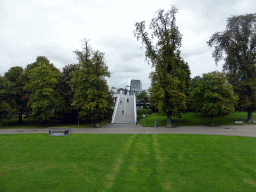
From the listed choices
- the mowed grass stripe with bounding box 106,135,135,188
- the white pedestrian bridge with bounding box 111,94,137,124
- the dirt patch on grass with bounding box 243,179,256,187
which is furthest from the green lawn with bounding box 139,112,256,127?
the dirt patch on grass with bounding box 243,179,256,187

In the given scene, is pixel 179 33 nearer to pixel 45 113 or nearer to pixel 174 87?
pixel 174 87

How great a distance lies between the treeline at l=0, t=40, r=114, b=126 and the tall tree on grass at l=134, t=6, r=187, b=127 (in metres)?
8.46

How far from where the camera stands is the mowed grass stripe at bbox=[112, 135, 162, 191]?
7327 mm

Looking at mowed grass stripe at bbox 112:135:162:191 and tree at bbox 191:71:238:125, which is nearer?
mowed grass stripe at bbox 112:135:162:191

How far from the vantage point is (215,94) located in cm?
2675

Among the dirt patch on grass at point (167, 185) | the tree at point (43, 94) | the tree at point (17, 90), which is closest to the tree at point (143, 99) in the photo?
the tree at point (43, 94)

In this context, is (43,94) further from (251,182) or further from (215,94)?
(251,182)

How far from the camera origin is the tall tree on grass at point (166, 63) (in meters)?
26.9

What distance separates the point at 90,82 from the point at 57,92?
7772mm

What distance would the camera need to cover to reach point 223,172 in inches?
348

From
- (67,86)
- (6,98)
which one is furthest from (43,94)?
(6,98)

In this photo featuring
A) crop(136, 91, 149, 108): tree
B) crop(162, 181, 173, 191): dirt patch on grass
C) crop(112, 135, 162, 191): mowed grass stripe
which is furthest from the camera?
crop(136, 91, 149, 108): tree

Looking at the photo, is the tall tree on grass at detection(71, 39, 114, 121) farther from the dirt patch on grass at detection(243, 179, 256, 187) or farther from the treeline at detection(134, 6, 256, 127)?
the dirt patch on grass at detection(243, 179, 256, 187)

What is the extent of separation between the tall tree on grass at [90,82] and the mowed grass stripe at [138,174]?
17.7 meters
